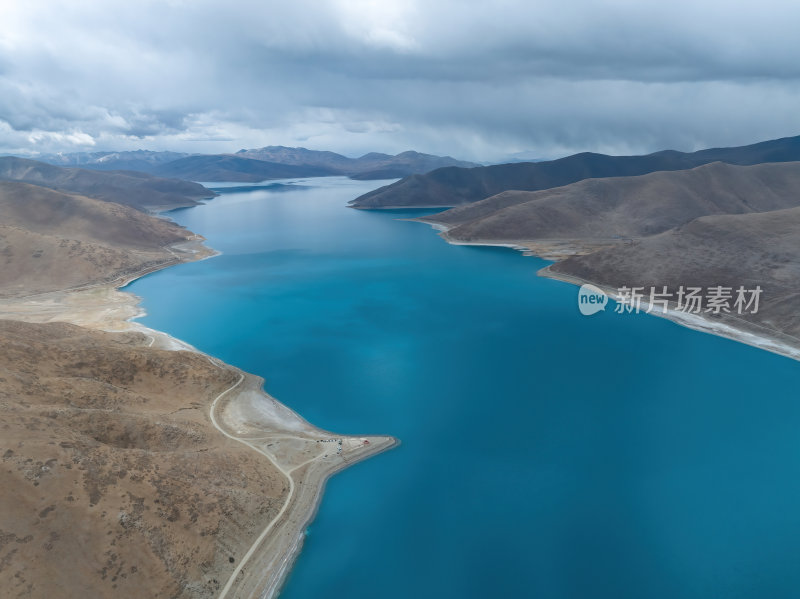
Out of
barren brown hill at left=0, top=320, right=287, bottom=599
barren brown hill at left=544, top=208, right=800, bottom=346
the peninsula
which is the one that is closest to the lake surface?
the peninsula

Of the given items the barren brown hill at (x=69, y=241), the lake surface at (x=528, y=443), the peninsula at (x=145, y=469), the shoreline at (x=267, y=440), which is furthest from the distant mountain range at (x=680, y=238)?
the barren brown hill at (x=69, y=241)

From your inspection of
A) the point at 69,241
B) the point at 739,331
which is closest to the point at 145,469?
the point at 739,331

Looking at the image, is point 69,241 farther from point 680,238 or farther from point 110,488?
point 680,238

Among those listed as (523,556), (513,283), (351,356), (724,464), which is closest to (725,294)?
(513,283)

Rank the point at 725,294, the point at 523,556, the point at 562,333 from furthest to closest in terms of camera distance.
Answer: the point at 725,294, the point at 562,333, the point at 523,556

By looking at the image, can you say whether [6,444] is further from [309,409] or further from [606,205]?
[606,205]

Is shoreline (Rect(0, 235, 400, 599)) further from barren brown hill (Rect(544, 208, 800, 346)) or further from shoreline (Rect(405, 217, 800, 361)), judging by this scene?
barren brown hill (Rect(544, 208, 800, 346))

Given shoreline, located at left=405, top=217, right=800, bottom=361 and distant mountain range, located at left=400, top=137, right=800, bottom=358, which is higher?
distant mountain range, located at left=400, top=137, right=800, bottom=358
